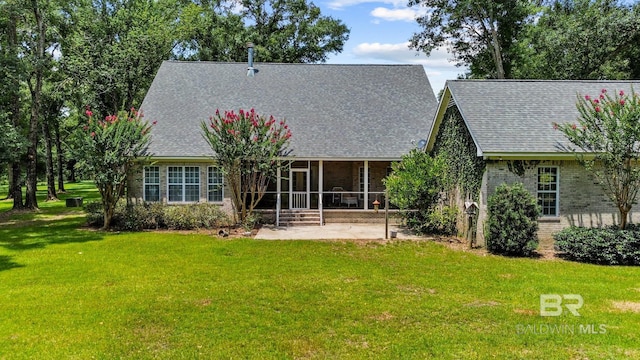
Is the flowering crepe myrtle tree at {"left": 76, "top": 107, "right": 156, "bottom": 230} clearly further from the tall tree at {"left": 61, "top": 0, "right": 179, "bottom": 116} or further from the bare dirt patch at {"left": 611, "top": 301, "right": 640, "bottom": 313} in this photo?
the bare dirt patch at {"left": 611, "top": 301, "right": 640, "bottom": 313}

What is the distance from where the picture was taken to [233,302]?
7832 millimetres

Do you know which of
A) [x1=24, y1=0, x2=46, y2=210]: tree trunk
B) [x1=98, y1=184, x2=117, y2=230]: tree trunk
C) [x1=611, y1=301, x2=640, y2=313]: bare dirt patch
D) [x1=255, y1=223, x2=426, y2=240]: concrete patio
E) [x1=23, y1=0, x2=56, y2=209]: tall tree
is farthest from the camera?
[x1=24, y1=0, x2=46, y2=210]: tree trunk

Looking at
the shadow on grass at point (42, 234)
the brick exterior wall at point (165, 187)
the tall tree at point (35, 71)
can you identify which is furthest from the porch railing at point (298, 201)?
the tall tree at point (35, 71)

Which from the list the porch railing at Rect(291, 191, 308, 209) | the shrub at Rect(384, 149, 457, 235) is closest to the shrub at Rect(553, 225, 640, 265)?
the shrub at Rect(384, 149, 457, 235)

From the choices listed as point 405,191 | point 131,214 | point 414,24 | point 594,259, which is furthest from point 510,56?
point 131,214

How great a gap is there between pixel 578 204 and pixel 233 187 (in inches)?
460

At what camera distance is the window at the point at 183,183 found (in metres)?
17.4

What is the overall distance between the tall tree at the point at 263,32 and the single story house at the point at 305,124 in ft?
34.8

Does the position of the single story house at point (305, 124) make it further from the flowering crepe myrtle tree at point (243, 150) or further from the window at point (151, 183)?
the flowering crepe myrtle tree at point (243, 150)

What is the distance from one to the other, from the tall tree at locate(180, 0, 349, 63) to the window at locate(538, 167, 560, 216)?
23.3 meters

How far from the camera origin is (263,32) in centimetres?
3441

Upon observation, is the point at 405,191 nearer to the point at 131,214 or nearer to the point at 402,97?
the point at 402,97

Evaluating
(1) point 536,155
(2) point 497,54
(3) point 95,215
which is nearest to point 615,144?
(1) point 536,155

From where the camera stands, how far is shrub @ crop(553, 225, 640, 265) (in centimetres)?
1107
